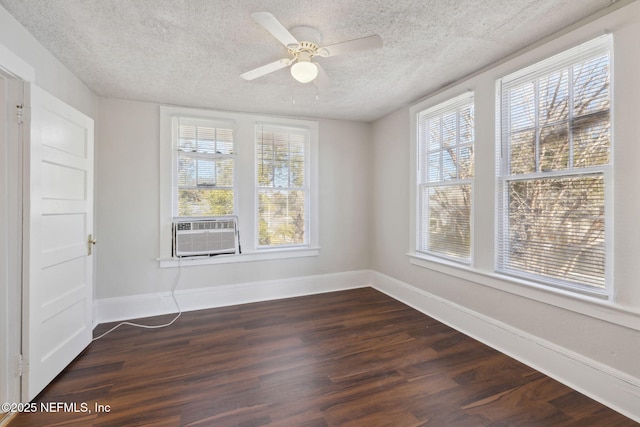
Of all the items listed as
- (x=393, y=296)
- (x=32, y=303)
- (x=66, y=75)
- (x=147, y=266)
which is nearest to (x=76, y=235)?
(x=32, y=303)

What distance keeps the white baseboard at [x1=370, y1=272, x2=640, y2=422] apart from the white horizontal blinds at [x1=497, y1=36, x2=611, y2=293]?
50 cm

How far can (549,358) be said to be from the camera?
6.90 ft

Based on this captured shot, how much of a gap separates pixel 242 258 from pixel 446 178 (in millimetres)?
2727

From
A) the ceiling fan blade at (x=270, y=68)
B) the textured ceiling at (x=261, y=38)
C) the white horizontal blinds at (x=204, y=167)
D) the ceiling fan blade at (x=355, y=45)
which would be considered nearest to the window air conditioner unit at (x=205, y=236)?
the white horizontal blinds at (x=204, y=167)

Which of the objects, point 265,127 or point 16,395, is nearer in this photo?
point 16,395

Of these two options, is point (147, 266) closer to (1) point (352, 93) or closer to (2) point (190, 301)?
(2) point (190, 301)

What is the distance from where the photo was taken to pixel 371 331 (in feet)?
9.36

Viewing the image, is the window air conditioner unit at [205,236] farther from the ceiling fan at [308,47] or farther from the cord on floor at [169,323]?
the ceiling fan at [308,47]

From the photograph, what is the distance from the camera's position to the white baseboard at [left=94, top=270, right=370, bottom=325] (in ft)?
10.4

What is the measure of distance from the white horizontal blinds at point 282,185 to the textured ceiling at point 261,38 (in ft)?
2.83

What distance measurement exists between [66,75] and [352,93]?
2.72 metres

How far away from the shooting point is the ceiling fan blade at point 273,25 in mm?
1488

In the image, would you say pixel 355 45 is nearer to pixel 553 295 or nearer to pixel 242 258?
pixel 553 295

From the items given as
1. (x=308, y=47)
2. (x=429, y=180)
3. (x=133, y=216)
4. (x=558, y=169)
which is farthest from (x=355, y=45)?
(x=133, y=216)
